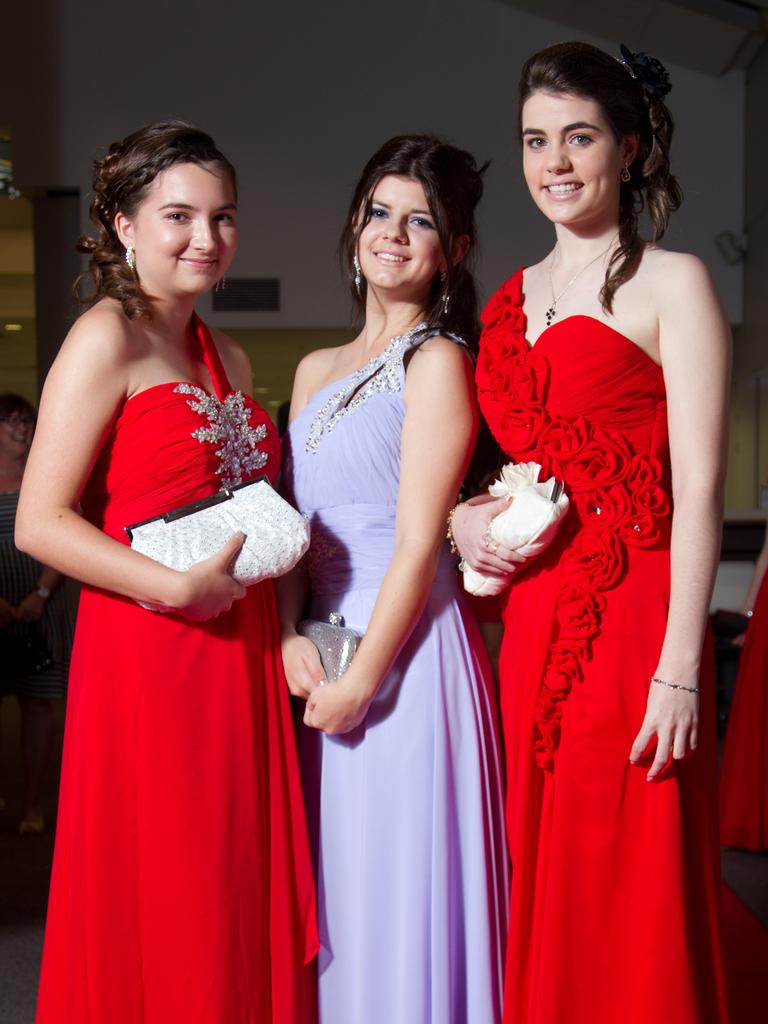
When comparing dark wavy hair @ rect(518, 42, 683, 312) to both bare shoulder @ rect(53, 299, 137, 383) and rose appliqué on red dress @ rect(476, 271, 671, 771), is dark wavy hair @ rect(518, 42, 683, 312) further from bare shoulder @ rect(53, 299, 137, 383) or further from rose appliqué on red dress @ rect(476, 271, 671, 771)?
bare shoulder @ rect(53, 299, 137, 383)

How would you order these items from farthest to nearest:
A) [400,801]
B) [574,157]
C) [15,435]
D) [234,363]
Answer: [15,435] → [234,363] → [400,801] → [574,157]

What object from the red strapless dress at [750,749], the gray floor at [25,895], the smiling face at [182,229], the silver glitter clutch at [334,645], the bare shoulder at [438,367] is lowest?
the gray floor at [25,895]

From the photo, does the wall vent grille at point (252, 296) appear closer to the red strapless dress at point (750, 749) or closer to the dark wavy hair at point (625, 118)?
the red strapless dress at point (750, 749)

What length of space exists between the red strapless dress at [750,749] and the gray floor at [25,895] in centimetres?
9

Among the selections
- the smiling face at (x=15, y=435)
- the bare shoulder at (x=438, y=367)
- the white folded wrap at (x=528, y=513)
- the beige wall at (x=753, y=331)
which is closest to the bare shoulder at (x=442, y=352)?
the bare shoulder at (x=438, y=367)

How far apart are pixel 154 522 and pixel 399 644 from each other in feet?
1.52

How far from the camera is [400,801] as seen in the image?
1.98 m

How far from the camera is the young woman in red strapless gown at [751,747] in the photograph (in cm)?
425

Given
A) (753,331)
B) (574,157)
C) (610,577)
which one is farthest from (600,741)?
(753,331)

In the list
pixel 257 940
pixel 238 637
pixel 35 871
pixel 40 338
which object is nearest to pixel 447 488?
pixel 238 637

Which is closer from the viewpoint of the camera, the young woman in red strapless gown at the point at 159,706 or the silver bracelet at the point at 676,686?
the silver bracelet at the point at 676,686

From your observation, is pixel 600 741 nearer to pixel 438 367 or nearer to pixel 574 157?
pixel 438 367

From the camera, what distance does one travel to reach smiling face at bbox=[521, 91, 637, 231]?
1854mm

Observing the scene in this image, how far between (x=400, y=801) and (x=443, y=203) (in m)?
1.09
